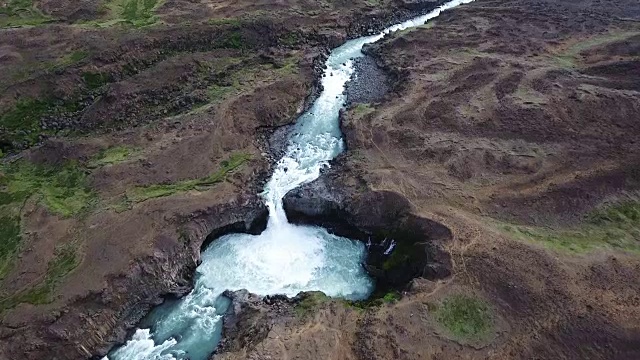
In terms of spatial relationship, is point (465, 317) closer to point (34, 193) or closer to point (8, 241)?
point (8, 241)

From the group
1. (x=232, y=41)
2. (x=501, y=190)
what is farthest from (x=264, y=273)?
(x=232, y=41)

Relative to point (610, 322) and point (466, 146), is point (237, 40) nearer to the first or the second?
point (466, 146)

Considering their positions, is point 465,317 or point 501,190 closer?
point 465,317

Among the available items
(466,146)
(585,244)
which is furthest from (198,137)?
(585,244)

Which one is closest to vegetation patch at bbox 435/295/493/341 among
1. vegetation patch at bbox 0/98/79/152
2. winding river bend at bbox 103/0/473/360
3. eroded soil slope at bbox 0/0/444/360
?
winding river bend at bbox 103/0/473/360

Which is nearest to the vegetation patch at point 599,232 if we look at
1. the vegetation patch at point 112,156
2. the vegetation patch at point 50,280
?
the vegetation patch at point 50,280

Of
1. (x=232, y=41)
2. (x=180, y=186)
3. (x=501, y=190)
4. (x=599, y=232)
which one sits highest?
(x=232, y=41)

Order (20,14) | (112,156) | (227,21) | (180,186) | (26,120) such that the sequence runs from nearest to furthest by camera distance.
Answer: (180,186) < (112,156) < (26,120) < (227,21) < (20,14)
